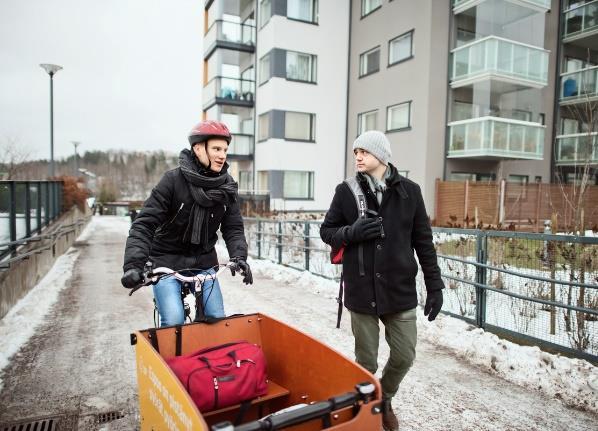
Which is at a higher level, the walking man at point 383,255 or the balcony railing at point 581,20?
the balcony railing at point 581,20

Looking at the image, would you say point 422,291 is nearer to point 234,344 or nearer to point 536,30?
point 234,344

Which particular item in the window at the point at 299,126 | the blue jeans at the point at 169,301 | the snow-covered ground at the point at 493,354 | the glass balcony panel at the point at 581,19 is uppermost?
the glass balcony panel at the point at 581,19

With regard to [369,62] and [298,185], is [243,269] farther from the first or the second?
[369,62]

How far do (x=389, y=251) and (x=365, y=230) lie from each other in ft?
0.84

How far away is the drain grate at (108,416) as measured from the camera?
342cm

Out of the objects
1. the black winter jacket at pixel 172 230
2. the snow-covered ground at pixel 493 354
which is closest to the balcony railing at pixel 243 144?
the snow-covered ground at pixel 493 354

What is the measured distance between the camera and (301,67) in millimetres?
22766

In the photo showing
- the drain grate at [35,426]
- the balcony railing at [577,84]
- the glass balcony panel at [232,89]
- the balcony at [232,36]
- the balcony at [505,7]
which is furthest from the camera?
the glass balcony panel at [232,89]

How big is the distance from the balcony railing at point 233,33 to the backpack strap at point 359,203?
915 inches

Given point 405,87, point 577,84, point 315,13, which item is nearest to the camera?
point 405,87

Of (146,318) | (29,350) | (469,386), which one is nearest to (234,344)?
(469,386)

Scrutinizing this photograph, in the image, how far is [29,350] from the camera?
4.92m

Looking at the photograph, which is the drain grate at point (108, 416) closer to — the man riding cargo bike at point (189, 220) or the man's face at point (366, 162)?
the man riding cargo bike at point (189, 220)

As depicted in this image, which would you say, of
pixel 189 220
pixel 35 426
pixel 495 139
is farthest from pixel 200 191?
pixel 495 139
